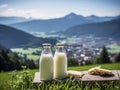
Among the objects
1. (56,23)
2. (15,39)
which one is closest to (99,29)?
(56,23)

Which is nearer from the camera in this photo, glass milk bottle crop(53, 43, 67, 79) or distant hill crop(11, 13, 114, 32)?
glass milk bottle crop(53, 43, 67, 79)

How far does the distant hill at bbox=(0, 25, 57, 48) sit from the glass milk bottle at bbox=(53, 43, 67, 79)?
103 feet

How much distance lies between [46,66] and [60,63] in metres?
0.11

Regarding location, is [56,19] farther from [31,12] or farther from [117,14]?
[117,14]

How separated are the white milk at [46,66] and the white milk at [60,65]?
0.05 m

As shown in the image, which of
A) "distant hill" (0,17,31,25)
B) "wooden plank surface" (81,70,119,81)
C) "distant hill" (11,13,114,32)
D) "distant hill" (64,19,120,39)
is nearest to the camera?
"wooden plank surface" (81,70,119,81)

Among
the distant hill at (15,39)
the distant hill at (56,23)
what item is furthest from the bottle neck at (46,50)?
the distant hill at (56,23)

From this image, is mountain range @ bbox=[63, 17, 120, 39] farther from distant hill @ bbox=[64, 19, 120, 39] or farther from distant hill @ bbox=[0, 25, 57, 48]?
distant hill @ bbox=[0, 25, 57, 48]

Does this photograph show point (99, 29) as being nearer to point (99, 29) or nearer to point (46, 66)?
point (99, 29)

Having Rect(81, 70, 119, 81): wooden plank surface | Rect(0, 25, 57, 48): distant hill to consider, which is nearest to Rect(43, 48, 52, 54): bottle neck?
Rect(81, 70, 119, 81): wooden plank surface

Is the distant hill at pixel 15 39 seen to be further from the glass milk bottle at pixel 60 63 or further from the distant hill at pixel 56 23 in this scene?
the glass milk bottle at pixel 60 63

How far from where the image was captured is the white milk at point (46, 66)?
8.63 ft

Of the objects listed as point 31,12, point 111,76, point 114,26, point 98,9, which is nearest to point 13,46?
point 31,12

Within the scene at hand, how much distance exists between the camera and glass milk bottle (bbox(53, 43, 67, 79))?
2664 mm
